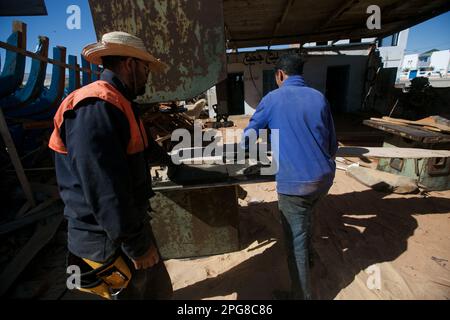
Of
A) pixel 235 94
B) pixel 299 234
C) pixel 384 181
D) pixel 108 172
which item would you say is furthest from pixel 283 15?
pixel 235 94

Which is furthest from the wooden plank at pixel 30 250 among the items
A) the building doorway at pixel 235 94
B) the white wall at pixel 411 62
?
the white wall at pixel 411 62

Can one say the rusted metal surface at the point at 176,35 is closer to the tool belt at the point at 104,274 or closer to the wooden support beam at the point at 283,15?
the tool belt at the point at 104,274

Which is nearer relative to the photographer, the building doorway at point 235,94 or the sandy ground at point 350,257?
the sandy ground at point 350,257

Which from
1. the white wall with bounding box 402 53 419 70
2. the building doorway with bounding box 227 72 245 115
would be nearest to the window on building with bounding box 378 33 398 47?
the building doorway with bounding box 227 72 245 115

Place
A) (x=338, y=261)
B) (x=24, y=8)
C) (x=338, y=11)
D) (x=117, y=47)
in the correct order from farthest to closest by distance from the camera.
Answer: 1. (x=338, y=11)
2. (x=24, y=8)
3. (x=338, y=261)
4. (x=117, y=47)

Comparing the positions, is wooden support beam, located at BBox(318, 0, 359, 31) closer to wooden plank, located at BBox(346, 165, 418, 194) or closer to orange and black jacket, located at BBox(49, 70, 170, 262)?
wooden plank, located at BBox(346, 165, 418, 194)

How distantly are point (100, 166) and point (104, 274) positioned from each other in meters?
0.68

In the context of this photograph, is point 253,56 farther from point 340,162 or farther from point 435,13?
point 340,162

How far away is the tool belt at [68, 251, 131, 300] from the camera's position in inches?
54.9

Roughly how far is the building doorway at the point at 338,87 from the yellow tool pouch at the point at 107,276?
13.4 metres

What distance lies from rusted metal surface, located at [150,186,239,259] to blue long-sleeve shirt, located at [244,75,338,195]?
36.3 inches

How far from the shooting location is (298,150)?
1.88 meters

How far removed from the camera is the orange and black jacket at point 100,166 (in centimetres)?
115

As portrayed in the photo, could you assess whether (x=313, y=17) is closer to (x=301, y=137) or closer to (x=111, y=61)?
(x=301, y=137)
